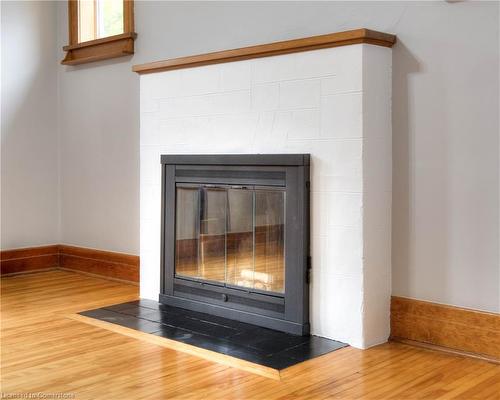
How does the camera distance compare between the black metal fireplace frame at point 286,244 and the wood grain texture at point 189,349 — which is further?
the black metal fireplace frame at point 286,244

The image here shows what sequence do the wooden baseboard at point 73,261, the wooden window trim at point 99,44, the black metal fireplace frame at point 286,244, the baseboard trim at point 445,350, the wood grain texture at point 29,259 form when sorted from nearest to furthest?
the baseboard trim at point 445,350
the black metal fireplace frame at point 286,244
the wooden window trim at point 99,44
the wooden baseboard at point 73,261
the wood grain texture at point 29,259

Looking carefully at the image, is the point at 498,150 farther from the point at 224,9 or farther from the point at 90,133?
the point at 90,133

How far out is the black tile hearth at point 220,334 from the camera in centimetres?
301

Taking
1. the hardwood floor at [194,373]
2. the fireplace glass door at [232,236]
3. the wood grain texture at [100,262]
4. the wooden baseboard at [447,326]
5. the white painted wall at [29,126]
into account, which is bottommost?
the hardwood floor at [194,373]

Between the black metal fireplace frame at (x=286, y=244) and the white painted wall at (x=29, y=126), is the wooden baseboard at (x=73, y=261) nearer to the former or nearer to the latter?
the white painted wall at (x=29, y=126)

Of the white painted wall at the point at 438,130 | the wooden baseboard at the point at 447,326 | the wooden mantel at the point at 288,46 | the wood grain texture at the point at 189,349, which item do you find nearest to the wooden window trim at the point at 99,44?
the wooden mantel at the point at 288,46

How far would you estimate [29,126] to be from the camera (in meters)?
5.16

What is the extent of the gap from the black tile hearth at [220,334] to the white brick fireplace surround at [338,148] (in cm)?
20

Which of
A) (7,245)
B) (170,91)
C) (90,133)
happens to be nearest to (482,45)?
(170,91)

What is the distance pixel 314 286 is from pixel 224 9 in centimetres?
171

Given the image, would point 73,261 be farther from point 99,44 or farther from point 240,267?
point 240,267

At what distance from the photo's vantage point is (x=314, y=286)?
3334mm

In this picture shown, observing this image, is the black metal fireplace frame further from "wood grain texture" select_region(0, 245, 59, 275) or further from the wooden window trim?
"wood grain texture" select_region(0, 245, 59, 275)

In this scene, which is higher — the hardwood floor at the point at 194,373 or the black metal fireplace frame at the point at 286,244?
the black metal fireplace frame at the point at 286,244
